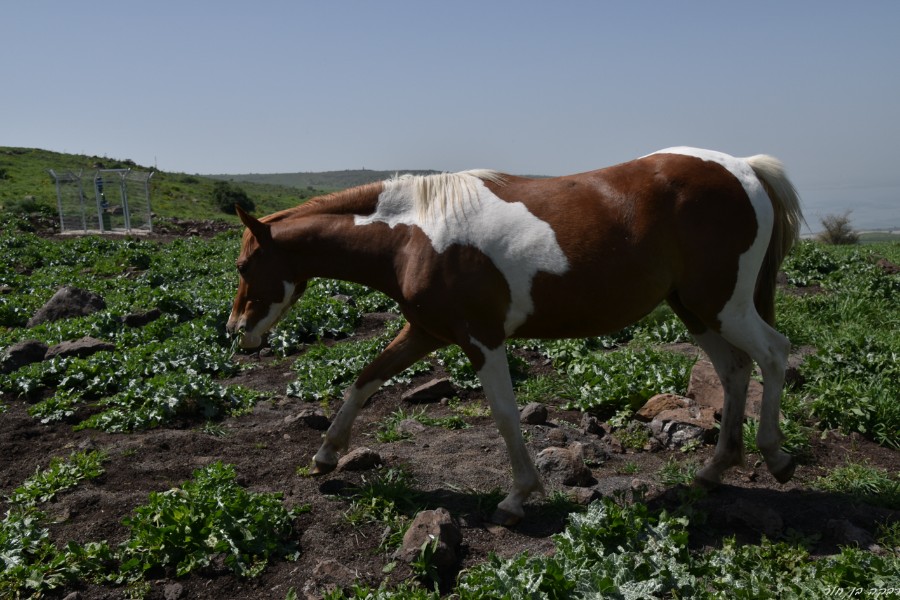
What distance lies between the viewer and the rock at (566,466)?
507cm

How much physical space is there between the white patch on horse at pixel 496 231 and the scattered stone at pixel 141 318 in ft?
24.0

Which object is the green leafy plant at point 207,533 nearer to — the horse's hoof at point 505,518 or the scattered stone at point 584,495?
the horse's hoof at point 505,518

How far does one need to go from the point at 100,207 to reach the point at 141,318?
19.8 metres

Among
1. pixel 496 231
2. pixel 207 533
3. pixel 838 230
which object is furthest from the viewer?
pixel 838 230

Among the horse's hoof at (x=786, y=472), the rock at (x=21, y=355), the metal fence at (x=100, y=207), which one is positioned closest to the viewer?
the horse's hoof at (x=786, y=472)

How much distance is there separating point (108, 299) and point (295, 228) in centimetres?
939

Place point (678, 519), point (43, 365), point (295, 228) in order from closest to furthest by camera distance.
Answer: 1. point (678, 519)
2. point (295, 228)
3. point (43, 365)

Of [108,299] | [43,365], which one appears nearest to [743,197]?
[43,365]

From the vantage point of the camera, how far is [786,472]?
4.87m

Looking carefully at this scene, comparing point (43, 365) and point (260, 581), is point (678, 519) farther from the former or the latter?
point (43, 365)

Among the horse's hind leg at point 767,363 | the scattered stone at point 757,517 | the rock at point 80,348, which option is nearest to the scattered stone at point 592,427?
the horse's hind leg at point 767,363

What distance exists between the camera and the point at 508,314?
475cm

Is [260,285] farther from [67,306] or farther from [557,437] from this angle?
[67,306]

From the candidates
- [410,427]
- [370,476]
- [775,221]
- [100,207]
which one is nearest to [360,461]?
[370,476]
